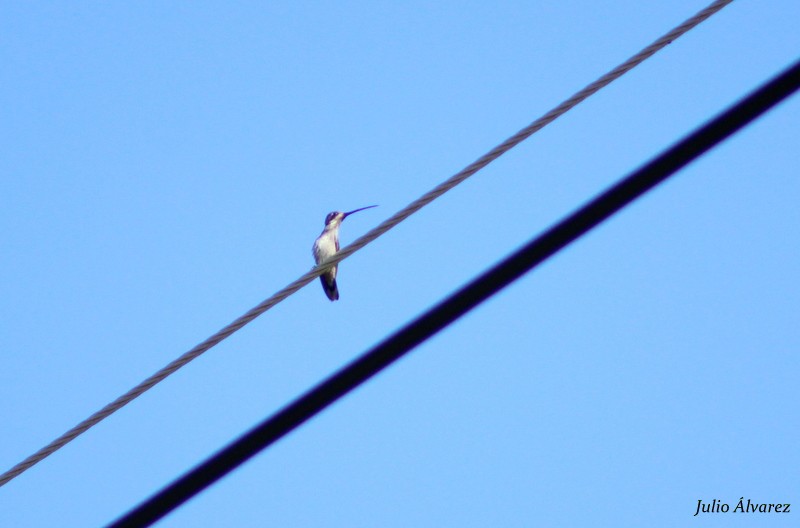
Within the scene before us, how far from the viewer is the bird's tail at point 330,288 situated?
42.0ft

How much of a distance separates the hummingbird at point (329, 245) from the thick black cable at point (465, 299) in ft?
32.8

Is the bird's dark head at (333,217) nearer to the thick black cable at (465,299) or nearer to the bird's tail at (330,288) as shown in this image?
the bird's tail at (330,288)

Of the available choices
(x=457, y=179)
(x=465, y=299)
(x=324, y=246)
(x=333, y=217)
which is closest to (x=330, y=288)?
(x=324, y=246)

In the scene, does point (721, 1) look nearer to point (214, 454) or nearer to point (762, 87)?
point (762, 87)

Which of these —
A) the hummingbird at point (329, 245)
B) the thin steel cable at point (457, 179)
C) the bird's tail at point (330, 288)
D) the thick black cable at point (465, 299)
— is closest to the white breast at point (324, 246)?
the hummingbird at point (329, 245)

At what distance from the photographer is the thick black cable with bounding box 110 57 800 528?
2.24 metres

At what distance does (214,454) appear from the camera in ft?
7.56

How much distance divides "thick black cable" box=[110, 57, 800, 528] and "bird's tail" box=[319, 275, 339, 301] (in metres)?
10.4

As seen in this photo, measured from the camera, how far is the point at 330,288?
42.3ft

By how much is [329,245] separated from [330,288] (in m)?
0.70

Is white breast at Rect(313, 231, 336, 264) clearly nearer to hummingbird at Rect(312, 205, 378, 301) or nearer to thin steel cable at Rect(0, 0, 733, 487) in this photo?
hummingbird at Rect(312, 205, 378, 301)

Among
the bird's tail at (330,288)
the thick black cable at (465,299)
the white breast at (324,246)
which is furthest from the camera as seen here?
the bird's tail at (330,288)

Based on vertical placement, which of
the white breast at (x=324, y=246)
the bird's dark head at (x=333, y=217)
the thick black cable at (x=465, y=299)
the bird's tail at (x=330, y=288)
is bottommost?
the thick black cable at (x=465, y=299)

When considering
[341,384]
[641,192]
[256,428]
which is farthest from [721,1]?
[256,428]
